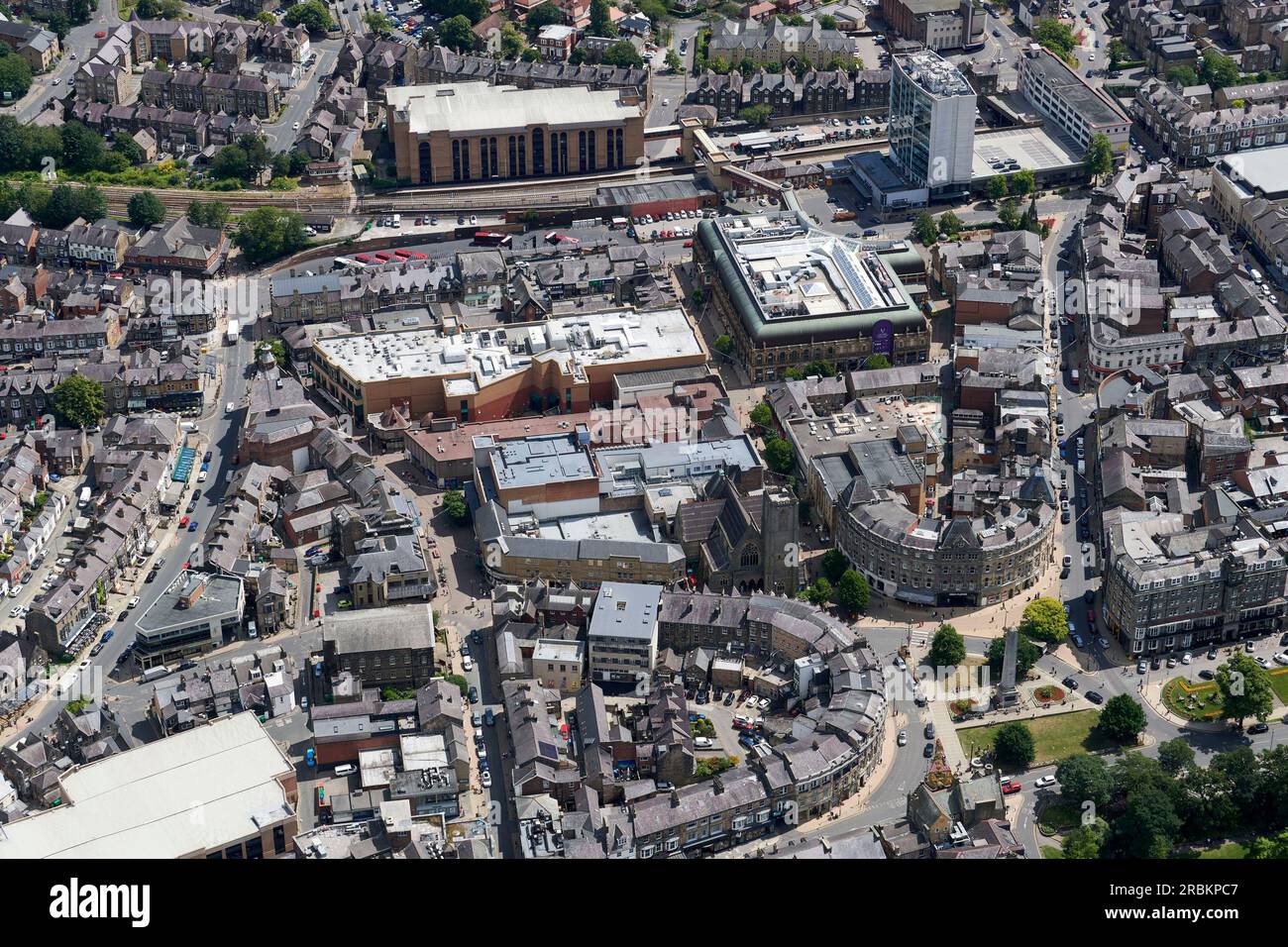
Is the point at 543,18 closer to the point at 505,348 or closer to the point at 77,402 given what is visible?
the point at 505,348

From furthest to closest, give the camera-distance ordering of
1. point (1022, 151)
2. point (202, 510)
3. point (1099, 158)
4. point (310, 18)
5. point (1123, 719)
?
1. point (310, 18)
2. point (1022, 151)
3. point (1099, 158)
4. point (202, 510)
5. point (1123, 719)

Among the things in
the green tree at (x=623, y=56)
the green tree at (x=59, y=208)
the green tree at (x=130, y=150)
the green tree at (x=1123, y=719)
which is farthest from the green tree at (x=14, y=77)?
the green tree at (x=1123, y=719)

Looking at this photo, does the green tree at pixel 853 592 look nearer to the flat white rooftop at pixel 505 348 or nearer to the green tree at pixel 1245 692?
the green tree at pixel 1245 692

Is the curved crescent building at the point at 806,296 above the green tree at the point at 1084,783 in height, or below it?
above

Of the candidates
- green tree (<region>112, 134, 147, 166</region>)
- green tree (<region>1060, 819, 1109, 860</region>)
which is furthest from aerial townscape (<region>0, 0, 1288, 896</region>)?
green tree (<region>112, 134, 147, 166</region>)

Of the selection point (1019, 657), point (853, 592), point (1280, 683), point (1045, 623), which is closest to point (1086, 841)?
point (1019, 657)
